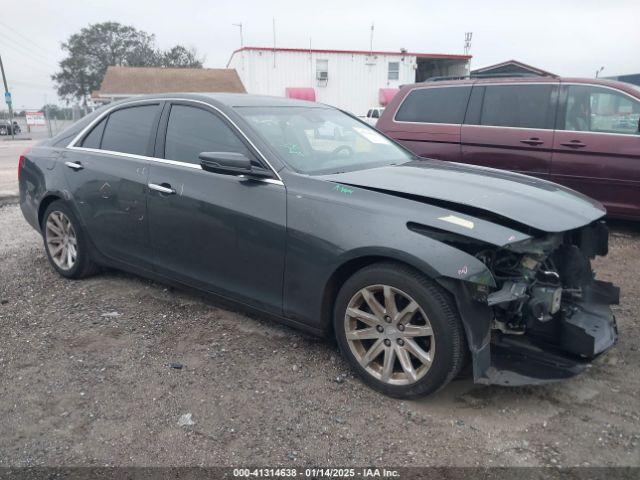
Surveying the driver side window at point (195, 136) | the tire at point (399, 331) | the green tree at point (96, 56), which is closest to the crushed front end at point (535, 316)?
the tire at point (399, 331)

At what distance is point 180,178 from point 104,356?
1292mm

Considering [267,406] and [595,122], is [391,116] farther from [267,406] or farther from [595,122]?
[267,406]

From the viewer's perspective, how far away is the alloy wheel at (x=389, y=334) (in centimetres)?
283

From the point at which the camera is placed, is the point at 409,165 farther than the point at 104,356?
Yes

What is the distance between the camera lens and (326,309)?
319 cm

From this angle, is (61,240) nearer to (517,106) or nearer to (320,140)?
(320,140)

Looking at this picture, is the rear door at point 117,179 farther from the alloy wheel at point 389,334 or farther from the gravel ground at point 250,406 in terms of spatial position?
the alloy wheel at point 389,334

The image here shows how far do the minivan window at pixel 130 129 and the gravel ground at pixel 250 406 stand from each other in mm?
1332

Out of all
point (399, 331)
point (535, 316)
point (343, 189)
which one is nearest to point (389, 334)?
point (399, 331)

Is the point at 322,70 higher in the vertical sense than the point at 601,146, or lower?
higher

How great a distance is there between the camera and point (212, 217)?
3.54 meters

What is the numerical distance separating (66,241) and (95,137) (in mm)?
982

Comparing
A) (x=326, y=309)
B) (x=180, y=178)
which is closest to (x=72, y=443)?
(x=326, y=309)

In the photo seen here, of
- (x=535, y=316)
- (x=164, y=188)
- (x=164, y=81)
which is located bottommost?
(x=535, y=316)
